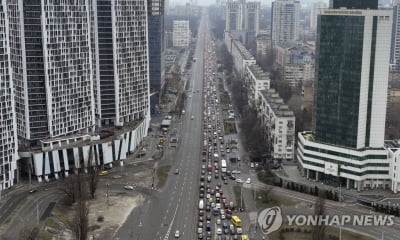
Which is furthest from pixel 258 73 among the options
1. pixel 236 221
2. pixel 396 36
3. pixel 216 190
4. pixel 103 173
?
pixel 396 36

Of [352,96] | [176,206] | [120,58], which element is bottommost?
[176,206]

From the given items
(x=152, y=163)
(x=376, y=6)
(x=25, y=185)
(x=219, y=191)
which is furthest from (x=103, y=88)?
(x=376, y=6)

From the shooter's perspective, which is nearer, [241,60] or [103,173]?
[103,173]

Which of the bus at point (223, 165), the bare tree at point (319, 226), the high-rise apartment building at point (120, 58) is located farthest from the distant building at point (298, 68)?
the bare tree at point (319, 226)

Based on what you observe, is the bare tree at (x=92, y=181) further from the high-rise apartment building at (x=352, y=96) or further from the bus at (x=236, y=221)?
the high-rise apartment building at (x=352, y=96)

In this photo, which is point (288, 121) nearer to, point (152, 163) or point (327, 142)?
point (327, 142)

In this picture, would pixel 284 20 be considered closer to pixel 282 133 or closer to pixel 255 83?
pixel 255 83
